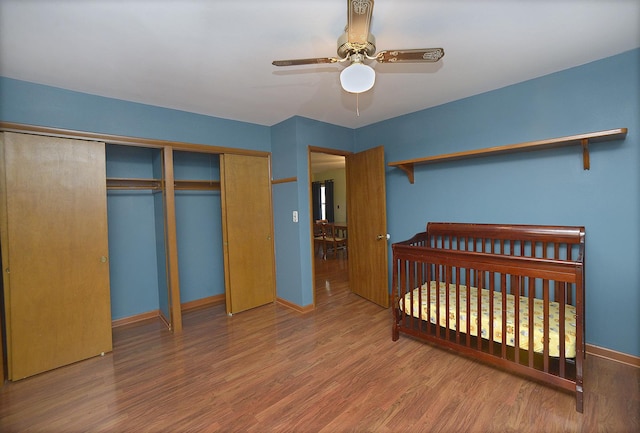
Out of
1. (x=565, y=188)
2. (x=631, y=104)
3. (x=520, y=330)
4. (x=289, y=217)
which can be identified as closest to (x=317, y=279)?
(x=289, y=217)

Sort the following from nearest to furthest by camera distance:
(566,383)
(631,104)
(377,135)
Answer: (566,383) → (631,104) → (377,135)

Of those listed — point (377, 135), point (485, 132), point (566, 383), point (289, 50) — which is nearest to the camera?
point (566, 383)

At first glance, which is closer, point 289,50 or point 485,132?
point 289,50

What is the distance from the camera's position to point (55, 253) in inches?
88.0

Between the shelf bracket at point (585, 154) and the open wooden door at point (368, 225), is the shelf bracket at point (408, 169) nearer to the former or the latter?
the open wooden door at point (368, 225)

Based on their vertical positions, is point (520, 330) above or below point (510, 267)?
below

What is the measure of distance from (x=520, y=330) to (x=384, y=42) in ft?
7.26

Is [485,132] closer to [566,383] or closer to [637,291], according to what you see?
[637,291]

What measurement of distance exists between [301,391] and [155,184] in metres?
2.67

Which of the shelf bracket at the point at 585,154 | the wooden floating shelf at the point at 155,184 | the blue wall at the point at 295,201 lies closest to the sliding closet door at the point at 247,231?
the blue wall at the point at 295,201

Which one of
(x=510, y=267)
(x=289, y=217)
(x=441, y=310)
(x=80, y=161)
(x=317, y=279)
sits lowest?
(x=317, y=279)

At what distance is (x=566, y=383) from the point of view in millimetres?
1689

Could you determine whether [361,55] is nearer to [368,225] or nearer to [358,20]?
[358,20]

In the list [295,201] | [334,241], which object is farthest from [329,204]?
[295,201]
